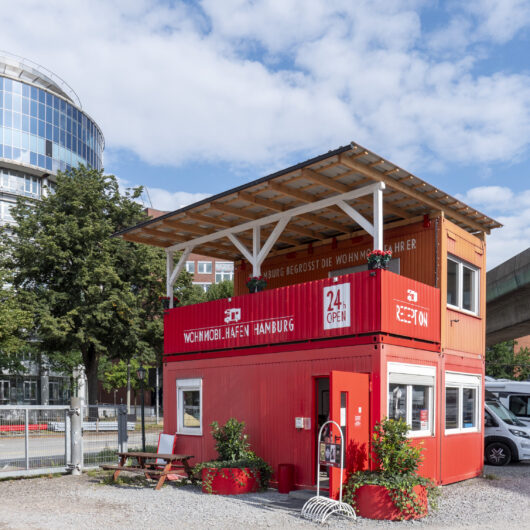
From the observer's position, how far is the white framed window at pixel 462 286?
15703 millimetres

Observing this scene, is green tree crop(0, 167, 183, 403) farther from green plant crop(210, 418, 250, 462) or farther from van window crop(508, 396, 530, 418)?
green plant crop(210, 418, 250, 462)

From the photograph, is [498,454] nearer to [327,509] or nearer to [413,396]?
[413,396]

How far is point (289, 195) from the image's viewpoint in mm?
14500

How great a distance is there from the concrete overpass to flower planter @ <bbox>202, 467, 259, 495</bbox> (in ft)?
38.2

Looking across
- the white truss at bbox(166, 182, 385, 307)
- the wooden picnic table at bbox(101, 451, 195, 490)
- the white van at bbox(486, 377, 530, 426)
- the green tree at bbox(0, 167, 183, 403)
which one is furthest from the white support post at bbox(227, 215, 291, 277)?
the green tree at bbox(0, 167, 183, 403)

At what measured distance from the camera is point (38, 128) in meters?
62.2

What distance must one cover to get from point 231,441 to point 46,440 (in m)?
5.40

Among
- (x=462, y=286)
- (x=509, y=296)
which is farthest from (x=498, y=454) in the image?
(x=462, y=286)

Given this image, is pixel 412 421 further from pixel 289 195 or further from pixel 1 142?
pixel 1 142

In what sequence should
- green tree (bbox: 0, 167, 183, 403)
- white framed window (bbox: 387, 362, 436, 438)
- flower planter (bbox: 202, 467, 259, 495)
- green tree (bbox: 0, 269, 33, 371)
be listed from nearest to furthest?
1. white framed window (bbox: 387, 362, 436, 438)
2. flower planter (bbox: 202, 467, 259, 495)
3. green tree (bbox: 0, 269, 33, 371)
4. green tree (bbox: 0, 167, 183, 403)

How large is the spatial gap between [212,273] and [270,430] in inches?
2836

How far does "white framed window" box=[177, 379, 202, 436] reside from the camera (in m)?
16.5

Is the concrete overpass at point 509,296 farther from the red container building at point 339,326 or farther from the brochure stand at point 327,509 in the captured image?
the brochure stand at point 327,509

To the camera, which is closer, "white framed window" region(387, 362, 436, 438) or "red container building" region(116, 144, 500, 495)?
"red container building" region(116, 144, 500, 495)
